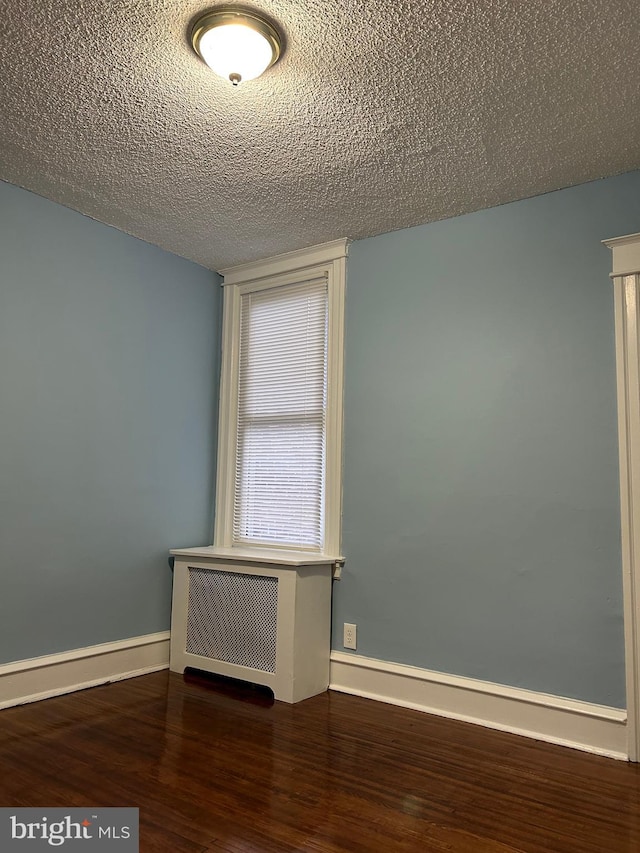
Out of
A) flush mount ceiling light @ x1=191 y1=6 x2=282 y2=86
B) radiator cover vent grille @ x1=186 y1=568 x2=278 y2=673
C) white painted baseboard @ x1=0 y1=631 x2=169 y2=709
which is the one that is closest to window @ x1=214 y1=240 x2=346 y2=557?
radiator cover vent grille @ x1=186 y1=568 x2=278 y2=673

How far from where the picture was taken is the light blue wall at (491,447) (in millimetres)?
2812

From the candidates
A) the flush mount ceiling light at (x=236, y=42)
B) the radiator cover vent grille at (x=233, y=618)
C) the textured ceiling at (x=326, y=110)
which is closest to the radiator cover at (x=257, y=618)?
the radiator cover vent grille at (x=233, y=618)

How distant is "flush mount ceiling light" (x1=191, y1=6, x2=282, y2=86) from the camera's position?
1.99m

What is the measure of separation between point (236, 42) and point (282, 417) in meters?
2.22

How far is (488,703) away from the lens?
294 centimetres

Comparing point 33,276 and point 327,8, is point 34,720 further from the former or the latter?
point 327,8

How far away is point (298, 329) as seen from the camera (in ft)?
12.8

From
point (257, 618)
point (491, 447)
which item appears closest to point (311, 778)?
point (257, 618)

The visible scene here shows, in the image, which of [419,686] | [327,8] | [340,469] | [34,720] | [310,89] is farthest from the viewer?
[340,469]

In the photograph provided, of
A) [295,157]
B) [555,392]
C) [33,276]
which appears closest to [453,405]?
[555,392]

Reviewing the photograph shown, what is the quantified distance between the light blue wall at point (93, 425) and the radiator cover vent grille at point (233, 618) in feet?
0.95

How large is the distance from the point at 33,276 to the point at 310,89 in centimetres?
172

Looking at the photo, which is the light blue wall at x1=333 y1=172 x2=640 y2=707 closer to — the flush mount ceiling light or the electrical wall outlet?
the electrical wall outlet

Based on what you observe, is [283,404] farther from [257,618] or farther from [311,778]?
[311,778]
